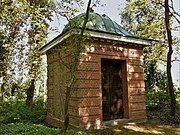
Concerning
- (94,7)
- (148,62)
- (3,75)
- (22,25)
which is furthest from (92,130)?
(148,62)

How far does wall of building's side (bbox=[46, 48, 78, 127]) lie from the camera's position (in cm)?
788

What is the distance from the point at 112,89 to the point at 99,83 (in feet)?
3.39

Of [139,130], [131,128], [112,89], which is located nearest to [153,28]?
[112,89]

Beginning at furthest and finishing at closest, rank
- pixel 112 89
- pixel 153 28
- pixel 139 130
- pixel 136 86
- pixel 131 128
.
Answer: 1. pixel 153 28
2. pixel 136 86
3. pixel 112 89
4. pixel 131 128
5. pixel 139 130

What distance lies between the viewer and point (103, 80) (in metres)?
8.31

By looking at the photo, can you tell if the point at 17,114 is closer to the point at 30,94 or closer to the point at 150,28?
the point at 30,94

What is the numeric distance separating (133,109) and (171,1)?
19.7ft

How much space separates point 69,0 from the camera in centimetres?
515

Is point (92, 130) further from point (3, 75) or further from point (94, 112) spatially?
point (3, 75)

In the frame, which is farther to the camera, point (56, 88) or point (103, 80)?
point (56, 88)

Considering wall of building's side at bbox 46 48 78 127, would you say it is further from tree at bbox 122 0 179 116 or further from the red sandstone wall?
tree at bbox 122 0 179 116

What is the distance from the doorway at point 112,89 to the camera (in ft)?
27.2

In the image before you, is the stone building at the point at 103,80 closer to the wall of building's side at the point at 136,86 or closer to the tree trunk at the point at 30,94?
the wall of building's side at the point at 136,86

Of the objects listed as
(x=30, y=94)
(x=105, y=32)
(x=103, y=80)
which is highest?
(x=105, y=32)
